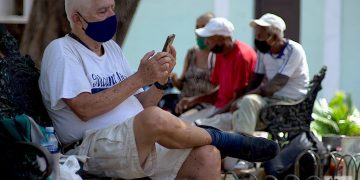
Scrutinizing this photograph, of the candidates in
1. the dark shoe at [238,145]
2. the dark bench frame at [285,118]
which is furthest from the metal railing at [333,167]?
the dark shoe at [238,145]

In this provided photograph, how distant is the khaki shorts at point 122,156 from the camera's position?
18.0 ft

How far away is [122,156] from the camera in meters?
5.53

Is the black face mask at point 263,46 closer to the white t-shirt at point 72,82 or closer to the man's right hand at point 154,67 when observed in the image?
the white t-shirt at point 72,82

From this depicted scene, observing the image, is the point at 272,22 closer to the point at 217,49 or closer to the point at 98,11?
the point at 217,49

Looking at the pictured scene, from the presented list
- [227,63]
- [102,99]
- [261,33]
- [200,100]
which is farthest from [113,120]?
[200,100]

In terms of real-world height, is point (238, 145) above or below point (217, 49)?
above

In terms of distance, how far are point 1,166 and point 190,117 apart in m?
5.17

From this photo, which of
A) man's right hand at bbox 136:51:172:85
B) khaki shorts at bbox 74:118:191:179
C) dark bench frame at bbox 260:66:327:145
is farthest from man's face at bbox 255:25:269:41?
khaki shorts at bbox 74:118:191:179

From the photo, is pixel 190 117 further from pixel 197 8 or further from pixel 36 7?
pixel 197 8

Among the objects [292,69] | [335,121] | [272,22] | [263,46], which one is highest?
[272,22]

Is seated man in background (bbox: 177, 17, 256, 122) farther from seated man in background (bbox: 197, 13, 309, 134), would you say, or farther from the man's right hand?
the man's right hand

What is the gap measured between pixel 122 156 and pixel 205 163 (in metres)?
0.47

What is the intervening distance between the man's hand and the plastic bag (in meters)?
4.87

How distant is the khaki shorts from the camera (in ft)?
18.0
